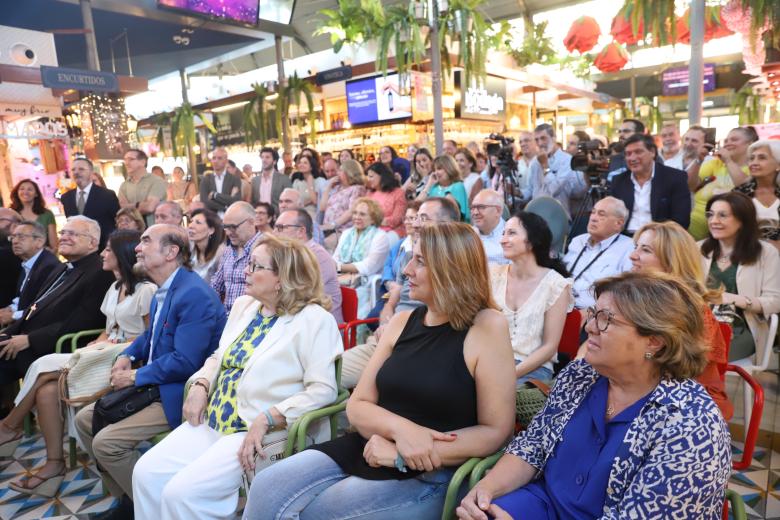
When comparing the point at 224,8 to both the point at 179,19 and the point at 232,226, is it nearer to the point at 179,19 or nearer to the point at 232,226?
the point at 179,19

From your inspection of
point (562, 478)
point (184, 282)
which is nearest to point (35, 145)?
point (184, 282)

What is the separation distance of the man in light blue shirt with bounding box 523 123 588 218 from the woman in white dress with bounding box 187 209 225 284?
2.89 metres

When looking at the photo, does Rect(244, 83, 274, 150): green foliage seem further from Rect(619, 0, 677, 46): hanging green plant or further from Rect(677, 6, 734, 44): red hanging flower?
Rect(677, 6, 734, 44): red hanging flower

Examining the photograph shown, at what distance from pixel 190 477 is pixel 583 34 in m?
8.73

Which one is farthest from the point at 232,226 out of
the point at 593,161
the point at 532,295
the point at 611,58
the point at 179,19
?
the point at 611,58

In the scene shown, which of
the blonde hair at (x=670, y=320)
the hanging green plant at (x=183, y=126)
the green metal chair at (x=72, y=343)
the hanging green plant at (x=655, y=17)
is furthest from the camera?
the hanging green plant at (x=183, y=126)

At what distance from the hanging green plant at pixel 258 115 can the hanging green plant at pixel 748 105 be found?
8755mm

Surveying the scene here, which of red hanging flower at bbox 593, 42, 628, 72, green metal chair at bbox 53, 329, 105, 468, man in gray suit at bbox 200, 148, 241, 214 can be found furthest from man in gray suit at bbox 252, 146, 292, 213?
red hanging flower at bbox 593, 42, 628, 72

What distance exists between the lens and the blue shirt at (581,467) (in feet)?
4.55

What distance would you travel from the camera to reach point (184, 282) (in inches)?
102

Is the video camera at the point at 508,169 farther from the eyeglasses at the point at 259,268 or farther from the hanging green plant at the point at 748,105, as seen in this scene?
the hanging green plant at the point at 748,105

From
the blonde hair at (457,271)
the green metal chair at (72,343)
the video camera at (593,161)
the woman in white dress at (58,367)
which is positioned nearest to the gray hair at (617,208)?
the video camera at (593,161)

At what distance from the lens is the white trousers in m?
1.89

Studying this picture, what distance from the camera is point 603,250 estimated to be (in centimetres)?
315
